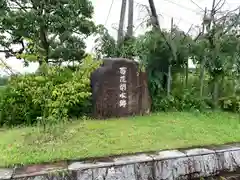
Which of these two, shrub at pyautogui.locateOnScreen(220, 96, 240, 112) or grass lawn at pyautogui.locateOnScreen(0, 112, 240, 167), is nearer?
grass lawn at pyautogui.locateOnScreen(0, 112, 240, 167)

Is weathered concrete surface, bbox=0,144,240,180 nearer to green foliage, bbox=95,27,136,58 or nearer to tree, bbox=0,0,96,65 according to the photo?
green foliage, bbox=95,27,136,58

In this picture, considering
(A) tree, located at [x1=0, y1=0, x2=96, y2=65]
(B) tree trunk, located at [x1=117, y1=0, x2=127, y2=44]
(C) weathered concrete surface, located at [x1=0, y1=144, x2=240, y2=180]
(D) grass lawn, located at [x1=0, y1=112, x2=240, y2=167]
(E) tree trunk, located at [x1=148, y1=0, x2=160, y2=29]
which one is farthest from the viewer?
(A) tree, located at [x1=0, y1=0, x2=96, y2=65]

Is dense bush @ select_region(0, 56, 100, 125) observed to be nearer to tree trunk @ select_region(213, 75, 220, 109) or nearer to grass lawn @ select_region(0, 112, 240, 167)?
grass lawn @ select_region(0, 112, 240, 167)

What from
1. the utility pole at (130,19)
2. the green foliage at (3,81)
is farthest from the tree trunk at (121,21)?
the green foliage at (3,81)

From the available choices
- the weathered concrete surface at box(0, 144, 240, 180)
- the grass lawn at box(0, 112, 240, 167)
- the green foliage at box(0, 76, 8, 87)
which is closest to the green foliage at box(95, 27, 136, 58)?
the grass lawn at box(0, 112, 240, 167)

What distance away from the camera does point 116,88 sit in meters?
4.73

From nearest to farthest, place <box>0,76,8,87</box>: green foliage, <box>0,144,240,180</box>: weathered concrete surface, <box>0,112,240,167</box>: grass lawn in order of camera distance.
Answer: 1. <box>0,144,240,180</box>: weathered concrete surface
2. <box>0,112,240,167</box>: grass lawn
3. <box>0,76,8,87</box>: green foliage

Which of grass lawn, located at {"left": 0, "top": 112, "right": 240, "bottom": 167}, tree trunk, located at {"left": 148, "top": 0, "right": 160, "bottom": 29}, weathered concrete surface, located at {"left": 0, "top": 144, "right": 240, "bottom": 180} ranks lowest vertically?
weathered concrete surface, located at {"left": 0, "top": 144, "right": 240, "bottom": 180}

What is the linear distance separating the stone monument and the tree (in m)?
2.68

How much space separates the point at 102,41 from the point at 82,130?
2686mm

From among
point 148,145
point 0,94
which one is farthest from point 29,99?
point 148,145

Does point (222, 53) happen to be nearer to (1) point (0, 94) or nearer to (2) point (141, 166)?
(2) point (141, 166)

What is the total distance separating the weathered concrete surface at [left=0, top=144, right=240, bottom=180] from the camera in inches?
104

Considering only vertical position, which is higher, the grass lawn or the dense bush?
the dense bush
